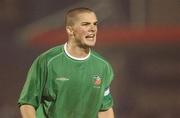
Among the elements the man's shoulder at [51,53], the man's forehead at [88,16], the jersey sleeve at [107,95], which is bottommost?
the jersey sleeve at [107,95]

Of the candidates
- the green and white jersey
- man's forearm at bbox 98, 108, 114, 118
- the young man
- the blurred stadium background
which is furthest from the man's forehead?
the blurred stadium background

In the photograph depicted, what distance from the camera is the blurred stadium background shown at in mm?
3145

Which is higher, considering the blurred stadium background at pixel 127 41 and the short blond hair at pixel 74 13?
the short blond hair at pixel 74 13

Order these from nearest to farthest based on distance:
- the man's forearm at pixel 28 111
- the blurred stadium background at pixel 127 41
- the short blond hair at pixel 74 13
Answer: the man's forearm at pixel 28 111 → the short blond hair at pixel 74 13 → the blurred stadium background at pixel 127 41

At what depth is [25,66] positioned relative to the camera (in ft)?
10.6

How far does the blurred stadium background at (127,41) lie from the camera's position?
124 inches

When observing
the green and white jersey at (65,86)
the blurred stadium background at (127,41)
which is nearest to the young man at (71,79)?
the green and white jersey at (65,86)

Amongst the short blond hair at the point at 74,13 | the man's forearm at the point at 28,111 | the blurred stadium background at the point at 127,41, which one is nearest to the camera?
the man's forearm at the point at 28,111

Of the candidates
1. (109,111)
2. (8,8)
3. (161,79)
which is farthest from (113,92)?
(109,111)

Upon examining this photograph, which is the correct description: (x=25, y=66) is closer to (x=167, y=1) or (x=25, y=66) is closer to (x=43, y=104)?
(x=167, y=1)

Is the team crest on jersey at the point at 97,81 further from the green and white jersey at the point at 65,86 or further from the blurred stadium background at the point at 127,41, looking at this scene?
the blurred stadium background at the point at 127,41

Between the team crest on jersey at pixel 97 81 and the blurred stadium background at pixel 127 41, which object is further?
the blurred stadium background at pixel 127 41

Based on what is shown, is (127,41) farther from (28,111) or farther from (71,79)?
(28,111)

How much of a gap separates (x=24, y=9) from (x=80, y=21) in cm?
137
